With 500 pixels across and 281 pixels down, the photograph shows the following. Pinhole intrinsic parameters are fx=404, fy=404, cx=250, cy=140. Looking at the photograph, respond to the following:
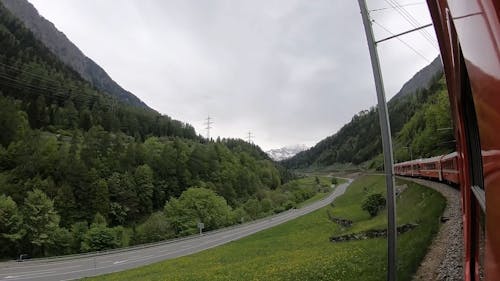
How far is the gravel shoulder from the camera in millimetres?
5336

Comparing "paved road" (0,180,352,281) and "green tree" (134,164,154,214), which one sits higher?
"green tree" (134,164,154,214)

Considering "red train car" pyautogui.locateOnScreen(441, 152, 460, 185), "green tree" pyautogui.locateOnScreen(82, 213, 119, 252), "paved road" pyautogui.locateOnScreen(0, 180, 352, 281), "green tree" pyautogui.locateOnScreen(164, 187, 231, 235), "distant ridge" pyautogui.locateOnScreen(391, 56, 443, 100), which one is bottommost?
"green tree" pyautogui.locateOnScreen(82, 213, 119, 252)

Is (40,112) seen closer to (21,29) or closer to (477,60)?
(21,29)

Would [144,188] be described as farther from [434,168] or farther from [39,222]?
[434,168]

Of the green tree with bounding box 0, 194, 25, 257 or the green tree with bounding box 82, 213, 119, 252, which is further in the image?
the green tree with bounding box 82, 213, 119, 252

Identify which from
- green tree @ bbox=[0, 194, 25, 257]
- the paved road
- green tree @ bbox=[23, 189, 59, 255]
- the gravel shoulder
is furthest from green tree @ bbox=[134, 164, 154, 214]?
the gravel shoulder

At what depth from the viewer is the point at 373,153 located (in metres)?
5.73

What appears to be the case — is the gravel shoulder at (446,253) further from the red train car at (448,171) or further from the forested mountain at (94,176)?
the forested mountain at (94,176)

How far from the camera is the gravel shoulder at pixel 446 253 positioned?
17.5ft

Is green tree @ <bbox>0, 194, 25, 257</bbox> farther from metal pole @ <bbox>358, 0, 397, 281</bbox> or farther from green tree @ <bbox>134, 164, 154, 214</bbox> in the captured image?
metal pole @ <bbox>358, 0, 397, 281</bbox>

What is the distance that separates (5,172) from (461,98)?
281ft

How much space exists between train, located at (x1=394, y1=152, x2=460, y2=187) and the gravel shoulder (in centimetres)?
30

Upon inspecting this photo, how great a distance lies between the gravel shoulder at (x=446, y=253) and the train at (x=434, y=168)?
1.00 feet

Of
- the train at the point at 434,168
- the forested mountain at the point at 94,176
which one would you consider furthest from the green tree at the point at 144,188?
the train at the point at 434,168
